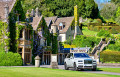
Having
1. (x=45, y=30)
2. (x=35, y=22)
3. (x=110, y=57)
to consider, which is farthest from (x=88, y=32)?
(x=35, y=22)

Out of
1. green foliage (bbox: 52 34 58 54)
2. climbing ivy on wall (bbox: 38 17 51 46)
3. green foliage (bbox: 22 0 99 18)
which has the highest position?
green foliage (bbox: 22 0 99 18)

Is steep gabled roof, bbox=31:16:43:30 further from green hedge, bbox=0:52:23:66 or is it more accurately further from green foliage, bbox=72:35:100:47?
green foliage, bbox=72:35:100:47

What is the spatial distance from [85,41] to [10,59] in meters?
28.3

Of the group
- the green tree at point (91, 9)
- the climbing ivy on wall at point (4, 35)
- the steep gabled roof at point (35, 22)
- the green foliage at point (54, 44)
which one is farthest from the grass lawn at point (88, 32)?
the climbing ivy on wall at point (4, 35)

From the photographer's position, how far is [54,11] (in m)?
104

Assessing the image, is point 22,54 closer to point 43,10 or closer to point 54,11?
point 43,10

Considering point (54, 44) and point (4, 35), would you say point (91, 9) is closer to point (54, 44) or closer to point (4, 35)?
point (54, 44)

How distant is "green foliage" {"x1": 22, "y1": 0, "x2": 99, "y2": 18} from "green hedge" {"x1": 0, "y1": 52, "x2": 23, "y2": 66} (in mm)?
49816

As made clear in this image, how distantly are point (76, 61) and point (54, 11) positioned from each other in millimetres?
76993

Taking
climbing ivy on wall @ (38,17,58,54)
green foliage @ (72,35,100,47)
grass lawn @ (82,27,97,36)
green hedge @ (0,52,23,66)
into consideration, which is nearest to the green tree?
grass lawn @ (82,27,97,36)

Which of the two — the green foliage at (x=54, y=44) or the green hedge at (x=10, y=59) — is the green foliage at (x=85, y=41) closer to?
the green foliage at (x=54, y=44)

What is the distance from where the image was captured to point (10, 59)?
138ft

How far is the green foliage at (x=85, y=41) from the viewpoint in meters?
66.6

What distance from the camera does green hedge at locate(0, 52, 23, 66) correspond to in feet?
137
